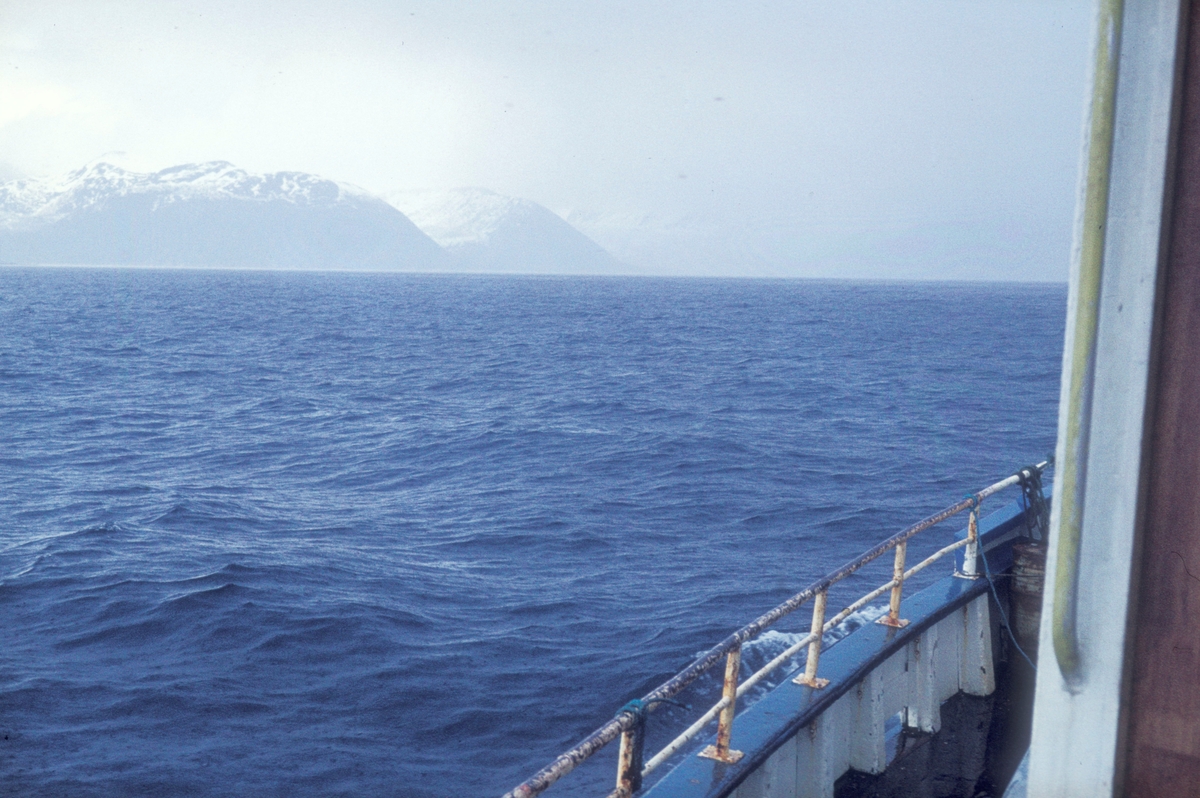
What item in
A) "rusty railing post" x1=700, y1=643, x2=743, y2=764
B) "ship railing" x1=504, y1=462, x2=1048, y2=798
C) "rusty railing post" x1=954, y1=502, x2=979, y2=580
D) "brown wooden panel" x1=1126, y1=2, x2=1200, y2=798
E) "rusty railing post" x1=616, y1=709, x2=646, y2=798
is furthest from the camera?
"rusty railing post" x1=954, y1=502, x2=979, y2=580

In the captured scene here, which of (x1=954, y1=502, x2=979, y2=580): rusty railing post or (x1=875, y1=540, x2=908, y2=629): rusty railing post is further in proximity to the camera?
(x1=954, y1=502, x2=979, y2=580): rusty railing post

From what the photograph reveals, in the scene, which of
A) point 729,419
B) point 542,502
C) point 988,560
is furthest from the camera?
point 729,419

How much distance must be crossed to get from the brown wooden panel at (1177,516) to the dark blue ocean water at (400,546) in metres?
6.51

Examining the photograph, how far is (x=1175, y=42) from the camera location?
2246mm

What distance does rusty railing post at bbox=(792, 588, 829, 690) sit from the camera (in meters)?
4.68

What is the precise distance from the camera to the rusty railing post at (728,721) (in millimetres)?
3998

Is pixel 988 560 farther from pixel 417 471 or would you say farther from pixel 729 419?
pixel 729 419

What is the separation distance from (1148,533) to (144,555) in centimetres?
1422

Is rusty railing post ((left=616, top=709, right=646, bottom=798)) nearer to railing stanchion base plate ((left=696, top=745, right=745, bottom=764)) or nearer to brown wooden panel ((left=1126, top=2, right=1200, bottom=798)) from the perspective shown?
railing stanchion base plate ((left=696, top=745, right=745, bottom=764))

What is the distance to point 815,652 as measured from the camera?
4938mm

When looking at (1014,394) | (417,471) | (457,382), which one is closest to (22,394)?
(457,382)

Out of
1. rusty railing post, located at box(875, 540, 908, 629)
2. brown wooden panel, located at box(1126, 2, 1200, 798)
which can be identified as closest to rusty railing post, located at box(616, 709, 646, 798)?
brown wooden panel, located at box(1126, 2, 1200, 798)

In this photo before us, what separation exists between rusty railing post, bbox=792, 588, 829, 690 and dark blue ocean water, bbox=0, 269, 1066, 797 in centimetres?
380

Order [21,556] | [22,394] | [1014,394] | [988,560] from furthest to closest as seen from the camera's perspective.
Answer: [1014,394], [22,394], [21,556], [988,560]
